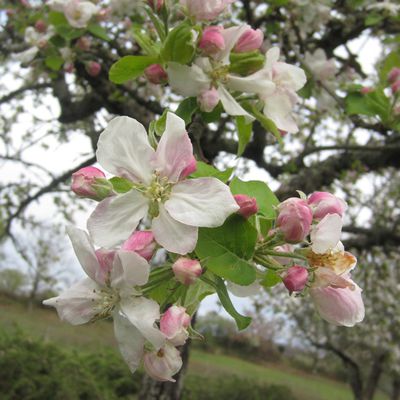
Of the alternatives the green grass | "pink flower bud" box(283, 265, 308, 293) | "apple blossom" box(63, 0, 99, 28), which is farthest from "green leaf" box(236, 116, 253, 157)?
the green grass

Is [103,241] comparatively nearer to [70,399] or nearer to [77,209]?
[70,399]

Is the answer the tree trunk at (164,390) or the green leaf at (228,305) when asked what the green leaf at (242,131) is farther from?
the tree trunk at (164,390)

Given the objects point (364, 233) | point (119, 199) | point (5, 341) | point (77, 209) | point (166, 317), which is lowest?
point (5, 341)

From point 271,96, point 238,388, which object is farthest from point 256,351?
point 271,96

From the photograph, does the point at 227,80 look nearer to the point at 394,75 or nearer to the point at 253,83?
the point at 253,83

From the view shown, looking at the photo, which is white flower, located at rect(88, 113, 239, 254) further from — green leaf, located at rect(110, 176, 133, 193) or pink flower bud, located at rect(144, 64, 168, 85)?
pink flower bud, located at rect(144, 64, 168, 85)

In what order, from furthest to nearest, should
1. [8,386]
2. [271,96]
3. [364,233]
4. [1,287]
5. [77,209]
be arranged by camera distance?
1. [1,287]
2. [77,209]
3. [8,386]
4. [364,233]
5. [271,96]

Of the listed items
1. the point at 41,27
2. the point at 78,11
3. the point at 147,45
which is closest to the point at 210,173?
the point at 147,45
